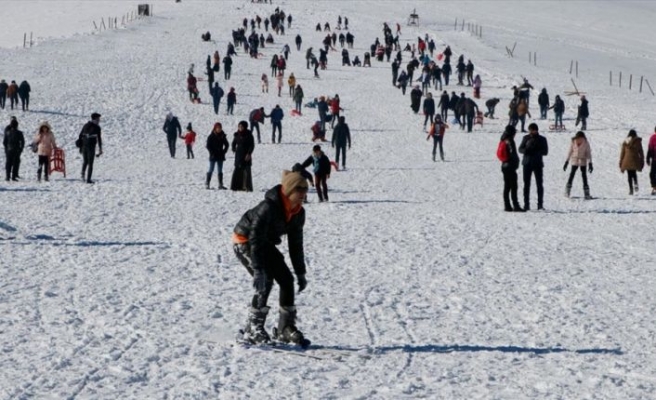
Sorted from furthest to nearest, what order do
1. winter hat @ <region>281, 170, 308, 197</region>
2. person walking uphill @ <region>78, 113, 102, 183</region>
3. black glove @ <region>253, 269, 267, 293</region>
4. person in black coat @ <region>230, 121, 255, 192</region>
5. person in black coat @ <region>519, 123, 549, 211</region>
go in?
person walking uphill @ <region>78, 113, 102, 183</region> < person in black coat @ <region>230, 121, 255, 192</region> < person in black coat @ <region>519, 123, 549, 211</region> < black glove @ <region>253, 269, 267, 293</region> < winter hat @ <region>281, 170, 308, 197</region>

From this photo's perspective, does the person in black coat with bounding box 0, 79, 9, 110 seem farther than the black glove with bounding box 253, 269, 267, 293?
Yes

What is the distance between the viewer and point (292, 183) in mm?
7176

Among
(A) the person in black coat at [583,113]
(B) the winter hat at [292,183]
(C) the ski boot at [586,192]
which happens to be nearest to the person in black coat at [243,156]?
(C) the ski boot at [586,192]

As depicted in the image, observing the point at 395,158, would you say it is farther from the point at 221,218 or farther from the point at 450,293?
the point at 450,293

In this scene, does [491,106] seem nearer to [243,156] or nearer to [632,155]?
[632,155]

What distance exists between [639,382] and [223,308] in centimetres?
392

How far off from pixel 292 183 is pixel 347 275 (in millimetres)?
4478

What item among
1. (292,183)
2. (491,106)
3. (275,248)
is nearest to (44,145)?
(275,248)

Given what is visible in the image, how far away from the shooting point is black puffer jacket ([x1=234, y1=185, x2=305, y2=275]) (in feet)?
24.1

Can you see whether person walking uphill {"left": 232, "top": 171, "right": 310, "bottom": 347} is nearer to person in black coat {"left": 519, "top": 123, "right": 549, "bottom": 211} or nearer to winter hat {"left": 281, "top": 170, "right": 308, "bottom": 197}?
winter hat {"left": 281, "top": 170, "right": 308, "bottom": 197}

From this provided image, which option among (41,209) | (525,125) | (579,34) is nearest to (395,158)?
(525,125)

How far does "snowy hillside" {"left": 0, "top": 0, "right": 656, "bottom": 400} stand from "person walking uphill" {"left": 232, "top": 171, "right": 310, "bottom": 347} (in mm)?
241

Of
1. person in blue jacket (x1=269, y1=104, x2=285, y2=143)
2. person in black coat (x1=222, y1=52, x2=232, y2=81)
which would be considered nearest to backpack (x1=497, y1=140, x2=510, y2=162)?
person in blue jacket (x1=269, y1=104, x2=285, y2=143)

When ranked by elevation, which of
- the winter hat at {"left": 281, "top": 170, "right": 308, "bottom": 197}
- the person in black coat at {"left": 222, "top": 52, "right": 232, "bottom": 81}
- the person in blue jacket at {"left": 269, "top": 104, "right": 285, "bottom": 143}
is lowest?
the winter hat at {"left": 281, "top": 170, "right": 308, "bottom": 197}
